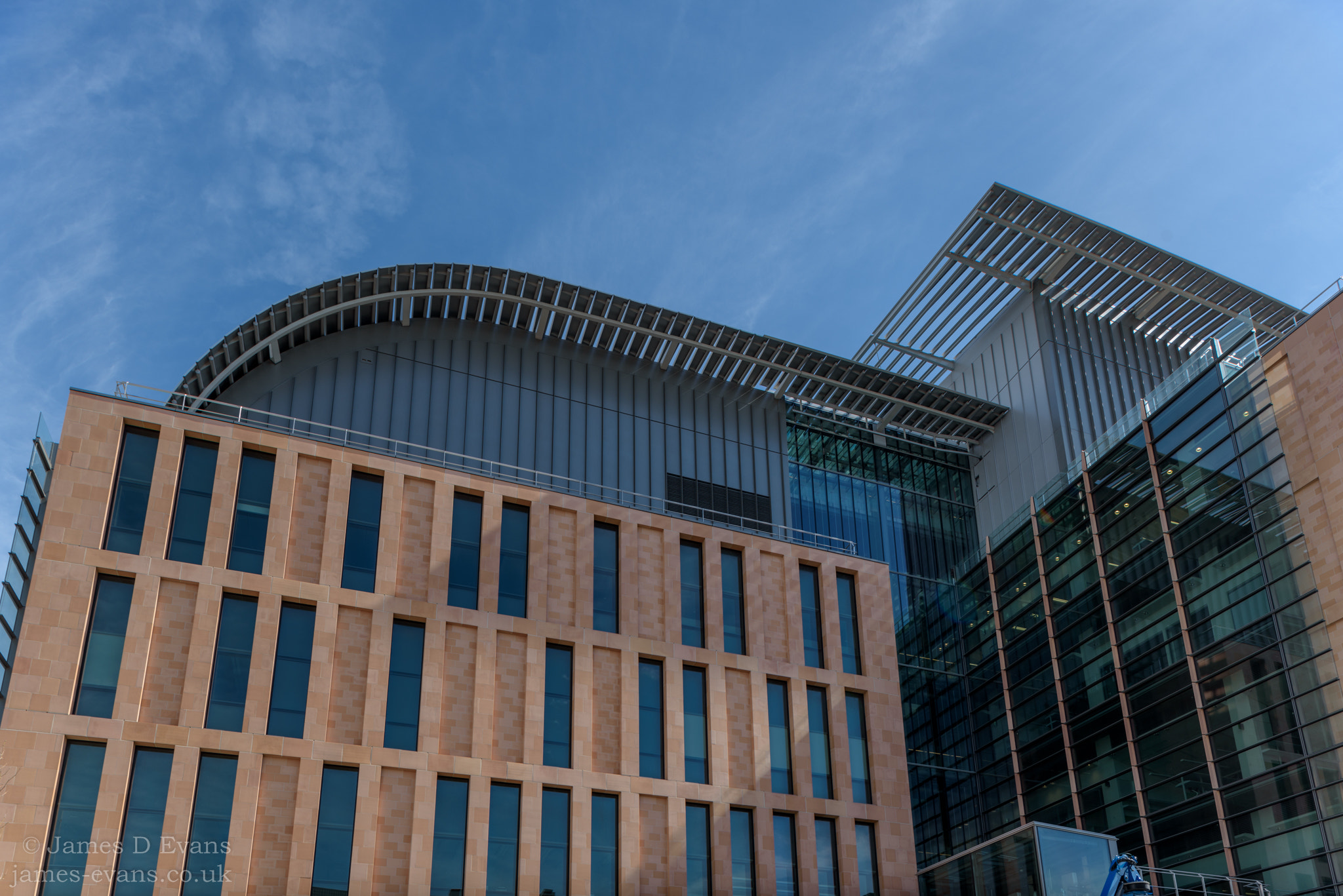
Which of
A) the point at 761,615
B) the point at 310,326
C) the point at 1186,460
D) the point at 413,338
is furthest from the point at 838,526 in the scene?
the point at 310,326

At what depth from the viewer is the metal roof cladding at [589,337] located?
41.1 m

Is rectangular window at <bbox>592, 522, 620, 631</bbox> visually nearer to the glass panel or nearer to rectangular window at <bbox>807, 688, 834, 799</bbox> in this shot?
the glass panel

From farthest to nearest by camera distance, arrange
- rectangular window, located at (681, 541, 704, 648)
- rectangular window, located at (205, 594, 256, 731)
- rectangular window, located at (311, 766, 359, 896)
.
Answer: rectangular window, located at (681, 541, 704, 648), rectangular window, located at (205, 594, 256, 731), rectangular window, located at (311, 766, 359, 896)

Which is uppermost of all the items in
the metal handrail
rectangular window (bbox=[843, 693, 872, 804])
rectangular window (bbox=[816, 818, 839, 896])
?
the metal handrail

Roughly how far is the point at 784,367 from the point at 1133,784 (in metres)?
21.7

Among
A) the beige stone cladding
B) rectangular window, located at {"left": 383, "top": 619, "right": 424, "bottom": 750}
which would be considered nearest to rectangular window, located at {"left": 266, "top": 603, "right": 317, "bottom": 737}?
the beige stone cladding

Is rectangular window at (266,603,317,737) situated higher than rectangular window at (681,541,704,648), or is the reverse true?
rectangular window at (681,541,704,648)

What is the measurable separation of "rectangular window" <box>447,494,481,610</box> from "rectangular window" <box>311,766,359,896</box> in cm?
594

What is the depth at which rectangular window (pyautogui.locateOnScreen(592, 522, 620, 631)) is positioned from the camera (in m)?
35.6

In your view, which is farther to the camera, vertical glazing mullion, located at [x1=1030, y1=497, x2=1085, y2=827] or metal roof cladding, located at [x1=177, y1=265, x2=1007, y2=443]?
metal roof cladding, located at [x1=177, y1=265, x2=1007, y2=443]

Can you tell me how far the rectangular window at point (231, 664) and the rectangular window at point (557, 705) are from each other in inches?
331

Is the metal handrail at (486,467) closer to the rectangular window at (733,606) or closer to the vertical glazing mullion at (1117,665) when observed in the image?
the rectangular window at (733,606)

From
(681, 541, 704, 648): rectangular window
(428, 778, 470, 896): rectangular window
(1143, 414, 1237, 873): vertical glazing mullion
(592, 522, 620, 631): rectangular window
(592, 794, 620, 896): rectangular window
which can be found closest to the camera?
(428, 778, 470, 896): rectangular window

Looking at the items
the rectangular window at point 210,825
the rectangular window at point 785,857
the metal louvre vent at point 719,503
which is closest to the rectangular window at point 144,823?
the rectangular window at point 210,825
